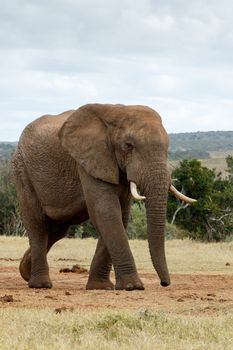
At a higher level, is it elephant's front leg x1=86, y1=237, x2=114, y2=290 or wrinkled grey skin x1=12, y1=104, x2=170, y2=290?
wrinkled grey skin x1=12, y1=104, x2=170, y2=290

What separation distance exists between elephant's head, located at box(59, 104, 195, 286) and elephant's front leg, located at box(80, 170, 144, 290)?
Answer: 209 millimetres

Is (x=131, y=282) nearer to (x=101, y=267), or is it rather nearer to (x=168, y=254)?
(x=101, y=267)

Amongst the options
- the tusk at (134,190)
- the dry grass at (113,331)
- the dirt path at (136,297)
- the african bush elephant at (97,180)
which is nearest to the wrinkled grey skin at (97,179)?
the african bush elephant at (97,180)

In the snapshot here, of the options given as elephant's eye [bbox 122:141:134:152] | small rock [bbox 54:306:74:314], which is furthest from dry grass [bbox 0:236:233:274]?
small rock [bbox 54:306:74:314]

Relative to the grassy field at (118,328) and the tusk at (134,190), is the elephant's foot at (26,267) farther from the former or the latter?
the grassy field at (118,328)

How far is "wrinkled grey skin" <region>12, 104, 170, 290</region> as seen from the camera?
39.8 feet

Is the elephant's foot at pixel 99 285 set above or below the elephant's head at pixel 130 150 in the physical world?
below

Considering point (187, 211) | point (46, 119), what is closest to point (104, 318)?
point (46, 119)

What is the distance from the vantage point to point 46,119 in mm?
14547

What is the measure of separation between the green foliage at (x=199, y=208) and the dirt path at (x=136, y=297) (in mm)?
22195

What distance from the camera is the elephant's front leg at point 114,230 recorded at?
12508mm

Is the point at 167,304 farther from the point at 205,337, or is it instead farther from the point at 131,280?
the point at 205,337

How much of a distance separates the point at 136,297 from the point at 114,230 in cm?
139

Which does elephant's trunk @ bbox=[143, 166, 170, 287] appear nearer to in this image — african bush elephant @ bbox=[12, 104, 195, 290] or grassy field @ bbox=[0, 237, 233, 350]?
african bush elephant @ bbox=[12, 104, 195, 290]
